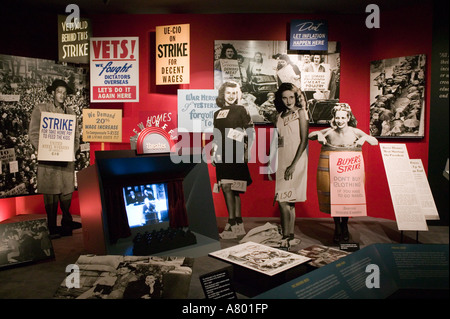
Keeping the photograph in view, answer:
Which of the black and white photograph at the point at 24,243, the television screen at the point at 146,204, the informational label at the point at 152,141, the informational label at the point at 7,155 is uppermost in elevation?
the informational label at the point at 152,141

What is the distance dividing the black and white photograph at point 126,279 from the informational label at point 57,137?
6.23ft

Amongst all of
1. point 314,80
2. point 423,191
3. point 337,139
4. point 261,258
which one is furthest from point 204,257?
point 314,80

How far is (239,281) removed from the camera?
2.30 metres

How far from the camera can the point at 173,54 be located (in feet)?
14.7

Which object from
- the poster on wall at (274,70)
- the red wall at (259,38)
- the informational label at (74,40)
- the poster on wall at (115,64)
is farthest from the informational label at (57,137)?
the poster on wall at (274,70)

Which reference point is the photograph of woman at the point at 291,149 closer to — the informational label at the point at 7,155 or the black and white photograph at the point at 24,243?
the black and white photograph at the point at 24,243

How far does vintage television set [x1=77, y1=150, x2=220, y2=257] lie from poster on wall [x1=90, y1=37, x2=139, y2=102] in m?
1.94

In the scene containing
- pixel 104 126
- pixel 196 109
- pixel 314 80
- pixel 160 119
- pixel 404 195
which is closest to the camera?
pixel 404 195

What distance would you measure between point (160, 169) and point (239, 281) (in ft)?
4.04

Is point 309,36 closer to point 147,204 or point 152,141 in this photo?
point 152,141

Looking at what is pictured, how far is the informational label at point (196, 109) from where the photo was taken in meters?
4.55

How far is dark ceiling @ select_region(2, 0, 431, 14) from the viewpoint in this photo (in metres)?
4.30

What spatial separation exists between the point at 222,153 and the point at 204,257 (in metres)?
1.26

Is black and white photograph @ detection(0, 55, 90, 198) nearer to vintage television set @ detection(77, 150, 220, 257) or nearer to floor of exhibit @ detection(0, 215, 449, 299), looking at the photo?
floor of exhibit @ detection(0, 215, 449, 299)
